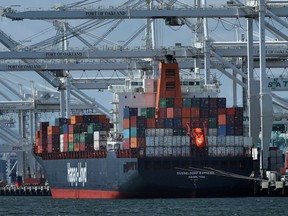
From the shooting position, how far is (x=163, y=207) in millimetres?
71312

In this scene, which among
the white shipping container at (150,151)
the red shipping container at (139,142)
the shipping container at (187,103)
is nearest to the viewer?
the shipping container at (187,103)

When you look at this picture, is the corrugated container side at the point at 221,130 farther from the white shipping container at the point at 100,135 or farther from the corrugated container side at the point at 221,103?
the white shipping container at the point at 100,135

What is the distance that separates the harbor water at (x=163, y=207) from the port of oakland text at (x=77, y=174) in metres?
4.74

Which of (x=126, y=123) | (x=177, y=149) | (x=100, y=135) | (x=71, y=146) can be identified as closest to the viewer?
(x=177, y=149)

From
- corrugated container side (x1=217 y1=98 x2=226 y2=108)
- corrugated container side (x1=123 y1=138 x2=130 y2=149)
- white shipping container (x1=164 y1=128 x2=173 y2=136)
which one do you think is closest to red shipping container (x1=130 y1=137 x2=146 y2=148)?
corrugated container side (x1=123 y1=138 x2=130 y2=149)

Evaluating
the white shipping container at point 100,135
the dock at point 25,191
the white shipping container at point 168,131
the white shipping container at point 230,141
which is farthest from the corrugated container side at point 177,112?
the dock at point 25,191

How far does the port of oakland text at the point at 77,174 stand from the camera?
8712 cm

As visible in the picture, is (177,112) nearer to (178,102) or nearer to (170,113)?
(170,113)

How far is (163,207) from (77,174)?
17.8 meters

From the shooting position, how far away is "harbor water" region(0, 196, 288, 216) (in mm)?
67562

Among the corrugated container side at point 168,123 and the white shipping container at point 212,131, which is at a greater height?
the corrugated container side at point 168,123

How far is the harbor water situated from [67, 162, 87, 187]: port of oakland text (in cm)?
474

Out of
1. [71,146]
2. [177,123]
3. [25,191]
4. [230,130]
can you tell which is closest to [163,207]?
[177,123]

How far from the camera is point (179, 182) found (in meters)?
78.6
